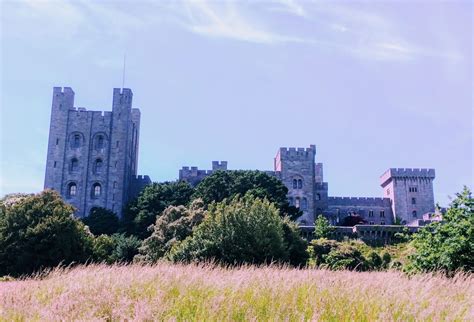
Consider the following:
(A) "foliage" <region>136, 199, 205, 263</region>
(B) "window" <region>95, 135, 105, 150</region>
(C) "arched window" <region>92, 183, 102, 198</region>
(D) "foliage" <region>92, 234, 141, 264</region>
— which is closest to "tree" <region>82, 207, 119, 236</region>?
(C) "arched window" <region>92, 183, 102, 198</region>

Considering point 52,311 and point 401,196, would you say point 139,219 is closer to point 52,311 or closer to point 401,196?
point 401,196

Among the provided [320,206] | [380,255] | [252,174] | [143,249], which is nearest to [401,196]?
[320,206]

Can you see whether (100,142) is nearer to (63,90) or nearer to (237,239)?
(63,90)

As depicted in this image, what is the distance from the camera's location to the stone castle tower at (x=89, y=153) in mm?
63000

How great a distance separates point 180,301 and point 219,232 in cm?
1646

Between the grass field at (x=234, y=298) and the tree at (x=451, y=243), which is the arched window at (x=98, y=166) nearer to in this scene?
the tree at (x=451, y=243)

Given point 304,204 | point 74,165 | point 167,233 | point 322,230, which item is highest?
point 74,165

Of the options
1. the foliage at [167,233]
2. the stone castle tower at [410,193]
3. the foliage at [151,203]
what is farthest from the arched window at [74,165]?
the stone castle tower at [410,193]

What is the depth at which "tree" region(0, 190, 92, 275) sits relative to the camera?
25.8 meters

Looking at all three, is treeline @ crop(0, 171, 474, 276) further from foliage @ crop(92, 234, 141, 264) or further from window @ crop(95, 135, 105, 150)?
window @ crop(95, 135, 105, 150)

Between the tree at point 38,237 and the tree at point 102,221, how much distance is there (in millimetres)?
26645

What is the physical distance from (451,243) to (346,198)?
6257 cm

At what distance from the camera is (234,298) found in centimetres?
740

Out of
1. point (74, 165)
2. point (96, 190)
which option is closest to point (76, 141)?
point (74, 165)
